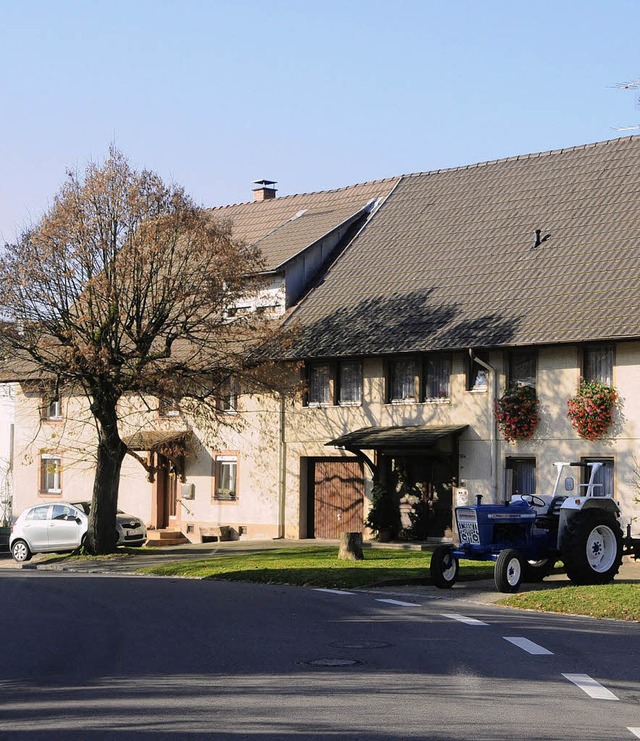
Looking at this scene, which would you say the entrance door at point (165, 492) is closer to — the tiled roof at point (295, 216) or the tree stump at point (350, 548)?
the tiled roof at point (295, 216)

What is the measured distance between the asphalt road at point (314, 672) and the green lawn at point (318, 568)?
389cm

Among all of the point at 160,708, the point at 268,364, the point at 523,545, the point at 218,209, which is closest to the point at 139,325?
the point at 268,364

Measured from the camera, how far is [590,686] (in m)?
10.3

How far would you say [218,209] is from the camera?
47438 mm

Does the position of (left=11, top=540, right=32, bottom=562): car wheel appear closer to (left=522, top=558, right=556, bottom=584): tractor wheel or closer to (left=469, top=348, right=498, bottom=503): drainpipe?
(left=469, top=348, right=498, bottom=503): drainpipe

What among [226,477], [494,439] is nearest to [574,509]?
[494,439]

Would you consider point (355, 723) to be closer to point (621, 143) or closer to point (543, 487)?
point (543, 487)

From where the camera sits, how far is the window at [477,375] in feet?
103

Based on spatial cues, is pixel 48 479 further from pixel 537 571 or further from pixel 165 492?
pixel 537 571

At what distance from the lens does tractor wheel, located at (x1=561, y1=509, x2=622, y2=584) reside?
812 inches

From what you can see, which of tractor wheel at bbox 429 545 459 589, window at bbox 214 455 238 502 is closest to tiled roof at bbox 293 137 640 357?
window at bbox 214 455 238 502

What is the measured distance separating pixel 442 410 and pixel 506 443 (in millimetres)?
2160

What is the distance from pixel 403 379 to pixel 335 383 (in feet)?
7.39

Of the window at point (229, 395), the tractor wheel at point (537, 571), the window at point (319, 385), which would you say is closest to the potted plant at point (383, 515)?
the window at point (319, 385)
